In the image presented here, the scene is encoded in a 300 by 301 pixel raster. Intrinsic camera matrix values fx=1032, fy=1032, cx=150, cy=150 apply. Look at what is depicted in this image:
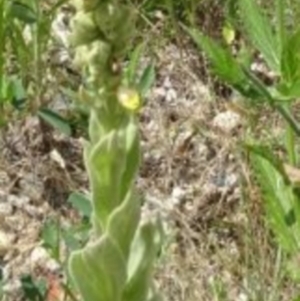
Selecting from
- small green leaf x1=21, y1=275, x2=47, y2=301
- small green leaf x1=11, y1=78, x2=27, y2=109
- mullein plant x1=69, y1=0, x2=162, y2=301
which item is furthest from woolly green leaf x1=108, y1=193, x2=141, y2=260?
small green leaf x1=11, y1=78, x2=27, y2=109

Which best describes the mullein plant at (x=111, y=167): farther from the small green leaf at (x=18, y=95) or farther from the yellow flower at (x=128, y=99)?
the small green leaf at (x=18, y=95)

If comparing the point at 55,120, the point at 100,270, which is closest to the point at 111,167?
the point at 100,270

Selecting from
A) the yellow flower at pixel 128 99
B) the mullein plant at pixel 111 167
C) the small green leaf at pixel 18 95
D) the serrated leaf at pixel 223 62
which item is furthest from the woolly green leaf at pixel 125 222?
the small green leaf at pixel 18 95

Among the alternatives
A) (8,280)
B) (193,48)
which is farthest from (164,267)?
(193,48)

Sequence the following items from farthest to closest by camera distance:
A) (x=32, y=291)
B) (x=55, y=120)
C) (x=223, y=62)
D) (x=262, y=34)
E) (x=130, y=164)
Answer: (x=55, y=120)
(x=32, y=291)
(x=262, y=34)
(x=223, y=62)
(x=130, y=164)

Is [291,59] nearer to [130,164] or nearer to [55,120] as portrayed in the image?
[130,164]

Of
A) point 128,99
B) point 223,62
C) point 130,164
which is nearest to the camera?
point 128,99

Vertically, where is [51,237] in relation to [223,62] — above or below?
below
